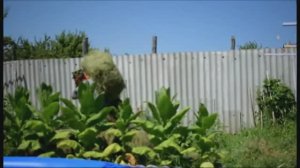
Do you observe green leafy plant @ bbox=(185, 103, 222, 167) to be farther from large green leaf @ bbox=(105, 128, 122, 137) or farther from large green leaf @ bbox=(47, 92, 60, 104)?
large green leaf @ bbox=(47, 92, 60, 104)

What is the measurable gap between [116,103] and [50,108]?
97cm

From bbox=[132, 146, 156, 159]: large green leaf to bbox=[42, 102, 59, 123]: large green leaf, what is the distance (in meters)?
1.15

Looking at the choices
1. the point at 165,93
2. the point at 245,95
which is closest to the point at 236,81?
the point at 245,95

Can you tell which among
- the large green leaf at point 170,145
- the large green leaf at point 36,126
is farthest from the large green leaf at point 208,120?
the large green leaf at point 36,126

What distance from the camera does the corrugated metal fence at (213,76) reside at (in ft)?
22.6

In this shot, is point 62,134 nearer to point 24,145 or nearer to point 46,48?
point 24,145

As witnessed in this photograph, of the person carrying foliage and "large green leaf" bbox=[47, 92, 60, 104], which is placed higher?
the person carrying foliage

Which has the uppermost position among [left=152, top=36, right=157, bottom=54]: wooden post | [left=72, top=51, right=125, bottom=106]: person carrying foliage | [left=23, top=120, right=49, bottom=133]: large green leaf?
[left=152, top=36, right=157, bottom=54]: wooden post

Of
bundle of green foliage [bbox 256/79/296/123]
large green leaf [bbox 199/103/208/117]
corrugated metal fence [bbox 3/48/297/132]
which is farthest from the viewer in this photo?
corrugated metal fence [bbox 3/48/297/132]

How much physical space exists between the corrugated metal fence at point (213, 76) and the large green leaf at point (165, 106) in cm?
255

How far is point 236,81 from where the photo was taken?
7098mm

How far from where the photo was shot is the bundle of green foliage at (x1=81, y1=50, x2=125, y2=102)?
4840mm

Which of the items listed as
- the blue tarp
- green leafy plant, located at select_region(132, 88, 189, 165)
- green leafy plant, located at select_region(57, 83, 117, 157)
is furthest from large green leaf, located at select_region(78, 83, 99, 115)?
the blue tarp

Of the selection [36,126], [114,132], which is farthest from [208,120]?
[36,126]
